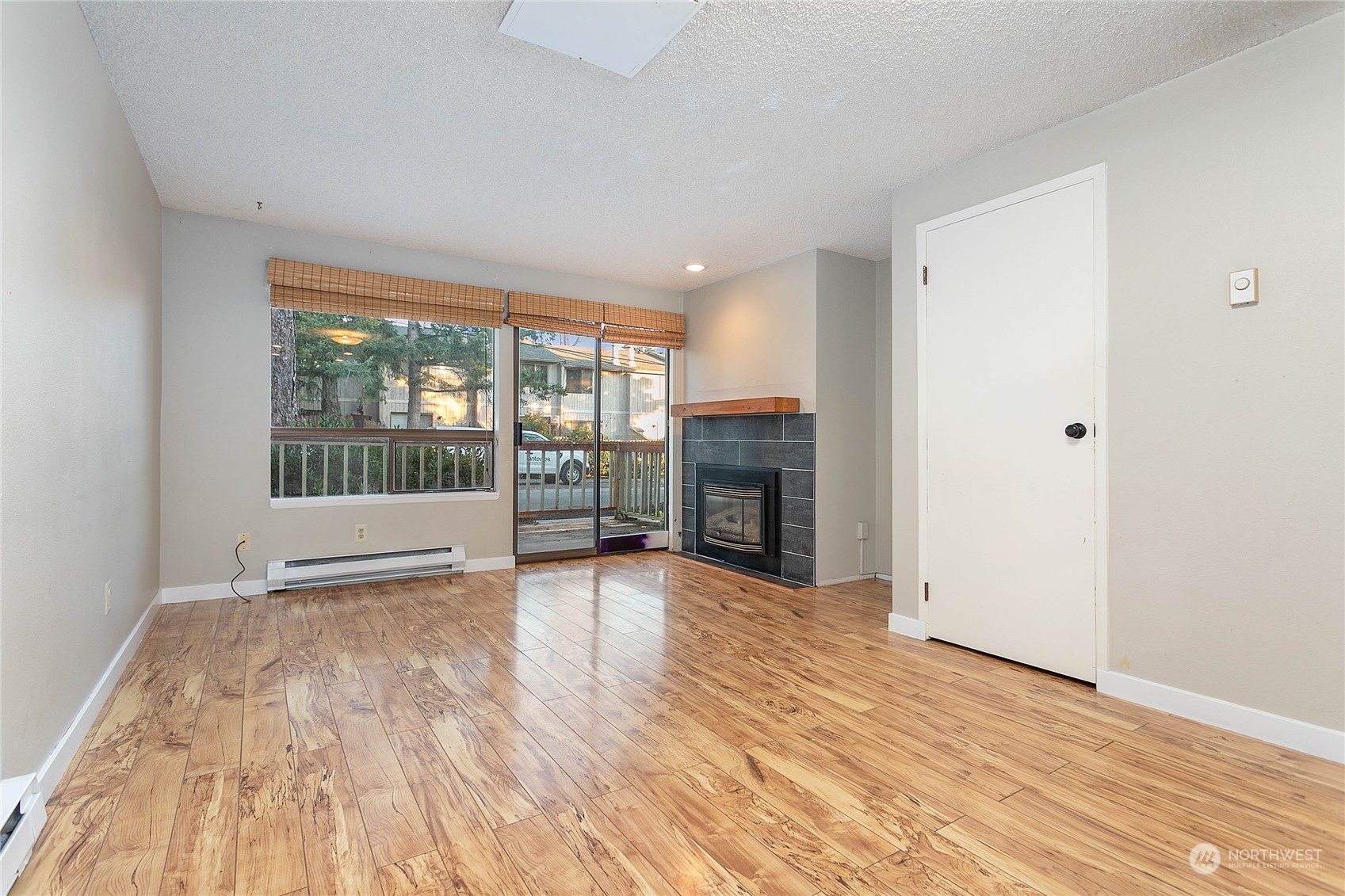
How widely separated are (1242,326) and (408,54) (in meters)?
2.94

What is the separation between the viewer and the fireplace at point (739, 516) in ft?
14.9

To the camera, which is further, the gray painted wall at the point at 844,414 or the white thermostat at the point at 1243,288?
the gray painted wall at the point at 844,414

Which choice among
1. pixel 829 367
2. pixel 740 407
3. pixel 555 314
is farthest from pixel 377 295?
pixel 829 367

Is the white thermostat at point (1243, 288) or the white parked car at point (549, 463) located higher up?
the white thermostat at point (1243, 288)

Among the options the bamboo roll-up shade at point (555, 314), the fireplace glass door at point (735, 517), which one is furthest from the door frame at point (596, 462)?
the fireplace glass door at point (735, 517)

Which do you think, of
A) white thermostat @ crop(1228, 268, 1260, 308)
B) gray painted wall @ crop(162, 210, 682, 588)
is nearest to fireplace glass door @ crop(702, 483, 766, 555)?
gray painted wall @ crop(162, 210, 682, 588)

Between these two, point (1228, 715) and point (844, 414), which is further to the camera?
point (844, 414)

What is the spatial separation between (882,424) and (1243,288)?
A: 254cm

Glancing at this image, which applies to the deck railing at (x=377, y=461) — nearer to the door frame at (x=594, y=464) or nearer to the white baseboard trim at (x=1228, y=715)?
the door frame at (x=594, y=464)

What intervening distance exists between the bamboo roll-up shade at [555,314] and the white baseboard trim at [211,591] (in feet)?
7.77

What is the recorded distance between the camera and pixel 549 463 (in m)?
5.02

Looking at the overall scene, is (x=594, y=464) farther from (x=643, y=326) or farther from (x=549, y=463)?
(x=643, y=326)

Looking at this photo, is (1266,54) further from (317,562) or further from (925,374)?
(317,562)

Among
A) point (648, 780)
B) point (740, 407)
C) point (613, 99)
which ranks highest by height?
point (613, 99)
